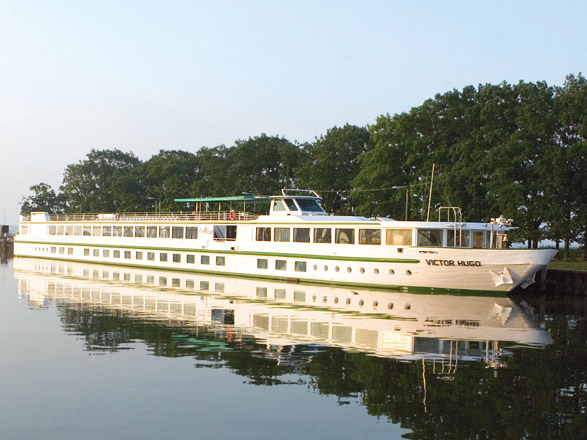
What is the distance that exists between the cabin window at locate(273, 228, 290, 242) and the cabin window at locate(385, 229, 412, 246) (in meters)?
7.72

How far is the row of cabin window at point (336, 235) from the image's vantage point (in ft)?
128

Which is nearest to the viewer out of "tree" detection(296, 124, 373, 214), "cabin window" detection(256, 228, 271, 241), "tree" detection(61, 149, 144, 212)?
"cabin window" detection(256, 228, 271, 241)

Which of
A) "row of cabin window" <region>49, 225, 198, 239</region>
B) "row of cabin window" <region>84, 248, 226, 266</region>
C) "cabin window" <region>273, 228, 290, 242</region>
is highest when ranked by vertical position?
"cabin window" <region>273, 228, 290, 242</region>

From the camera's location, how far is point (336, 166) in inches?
2798

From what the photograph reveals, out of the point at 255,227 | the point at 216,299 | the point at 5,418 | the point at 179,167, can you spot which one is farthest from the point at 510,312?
the point at 179,167

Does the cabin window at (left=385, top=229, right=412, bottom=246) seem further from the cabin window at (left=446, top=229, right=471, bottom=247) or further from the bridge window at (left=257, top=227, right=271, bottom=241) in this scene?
the bridge window at (left=257, top=227, right=271, bottom=241)

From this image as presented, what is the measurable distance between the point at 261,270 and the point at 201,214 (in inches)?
458

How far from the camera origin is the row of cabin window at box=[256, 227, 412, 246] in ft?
128

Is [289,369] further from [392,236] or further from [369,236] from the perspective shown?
[369,236]

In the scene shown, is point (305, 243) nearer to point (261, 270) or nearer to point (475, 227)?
point (261, 270)

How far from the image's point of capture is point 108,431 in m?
13.5

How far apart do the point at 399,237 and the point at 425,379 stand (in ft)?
70.8

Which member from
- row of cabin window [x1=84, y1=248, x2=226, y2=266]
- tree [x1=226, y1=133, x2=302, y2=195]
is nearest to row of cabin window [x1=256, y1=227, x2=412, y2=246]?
row of cabin window [x1=84, y1=248, x2=226, y2=266]

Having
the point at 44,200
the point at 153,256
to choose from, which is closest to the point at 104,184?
the point at 44,200
